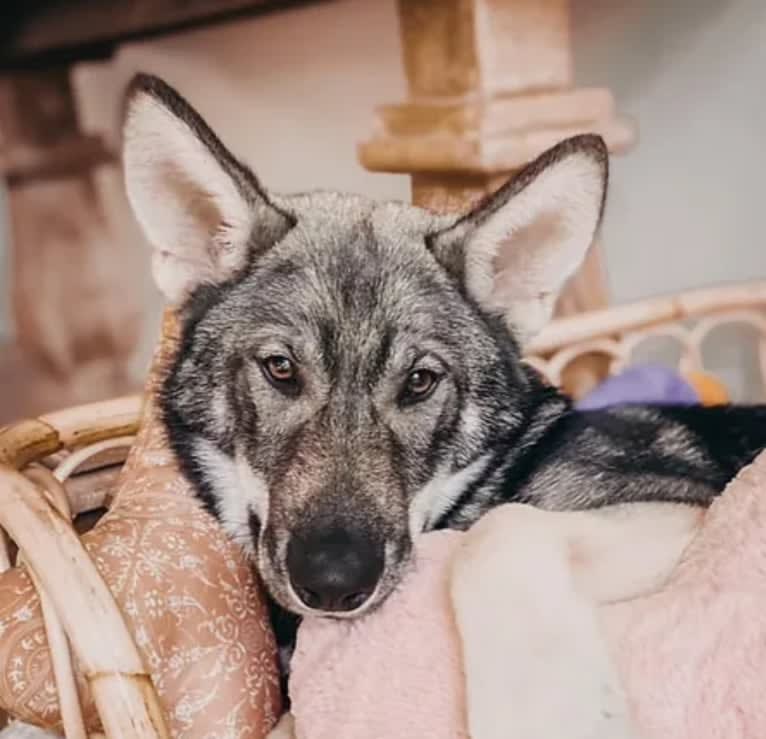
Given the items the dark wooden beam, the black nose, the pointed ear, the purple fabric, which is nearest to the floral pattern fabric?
the black nose

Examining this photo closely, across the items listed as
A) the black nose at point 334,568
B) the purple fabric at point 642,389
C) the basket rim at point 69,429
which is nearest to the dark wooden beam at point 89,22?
the purple fabric at point 642,389

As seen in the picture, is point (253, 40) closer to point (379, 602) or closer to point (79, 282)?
point (79, 282)

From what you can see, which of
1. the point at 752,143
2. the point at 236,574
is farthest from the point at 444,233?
the point at 752,143

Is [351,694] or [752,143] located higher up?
[752,143]

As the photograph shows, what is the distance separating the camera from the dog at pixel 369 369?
1062 millimetres

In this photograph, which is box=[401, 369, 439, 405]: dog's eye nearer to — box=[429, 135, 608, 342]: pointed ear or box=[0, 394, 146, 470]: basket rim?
box=[429, 135, 608, 342]: pointed ear

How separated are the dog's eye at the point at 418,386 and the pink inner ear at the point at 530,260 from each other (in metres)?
0.17

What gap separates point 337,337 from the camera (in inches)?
43.4

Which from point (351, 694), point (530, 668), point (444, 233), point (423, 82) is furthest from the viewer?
point (423, 82)

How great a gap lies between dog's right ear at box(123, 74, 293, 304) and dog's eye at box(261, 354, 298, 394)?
15 centimetres

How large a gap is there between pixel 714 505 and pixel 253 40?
7.58 feet

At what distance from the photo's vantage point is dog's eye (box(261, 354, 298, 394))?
1.11m

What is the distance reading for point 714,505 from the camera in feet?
3.53

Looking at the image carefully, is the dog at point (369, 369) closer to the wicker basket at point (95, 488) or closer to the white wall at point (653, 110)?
the wicker basket at point (95, 488)
